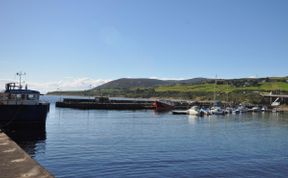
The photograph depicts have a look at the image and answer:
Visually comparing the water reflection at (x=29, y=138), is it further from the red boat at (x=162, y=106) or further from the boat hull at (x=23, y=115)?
the red boat at (x=162, y=106)

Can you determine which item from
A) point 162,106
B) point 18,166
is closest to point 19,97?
point 18,166

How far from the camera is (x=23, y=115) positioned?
173ft

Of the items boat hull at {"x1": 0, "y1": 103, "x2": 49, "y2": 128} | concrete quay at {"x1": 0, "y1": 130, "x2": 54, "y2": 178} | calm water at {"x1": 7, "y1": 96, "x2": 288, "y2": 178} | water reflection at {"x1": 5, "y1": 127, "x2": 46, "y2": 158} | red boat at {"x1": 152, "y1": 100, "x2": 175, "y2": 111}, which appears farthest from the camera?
red boat at {"x1": 152, "y1": 100, "x2": 175, "y2": 111}

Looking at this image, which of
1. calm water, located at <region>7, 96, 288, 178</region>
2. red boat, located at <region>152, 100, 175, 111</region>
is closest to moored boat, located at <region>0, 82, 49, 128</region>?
calm water, located at <region>7, 96, 288, 178</region>

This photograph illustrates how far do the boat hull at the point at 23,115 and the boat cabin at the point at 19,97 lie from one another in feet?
3.95

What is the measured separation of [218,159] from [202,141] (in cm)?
1405

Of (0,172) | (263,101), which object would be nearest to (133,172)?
(0,172)

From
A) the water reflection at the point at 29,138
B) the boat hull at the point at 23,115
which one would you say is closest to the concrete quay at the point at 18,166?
the water reflection at the point at 29,138

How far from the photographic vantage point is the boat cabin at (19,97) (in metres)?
52.9

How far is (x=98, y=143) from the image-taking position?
4550 cm

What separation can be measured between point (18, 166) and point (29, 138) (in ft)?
102

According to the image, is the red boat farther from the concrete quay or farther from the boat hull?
the concrete quay

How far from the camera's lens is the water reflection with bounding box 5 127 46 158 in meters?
40.6

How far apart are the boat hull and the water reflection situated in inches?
29.2
